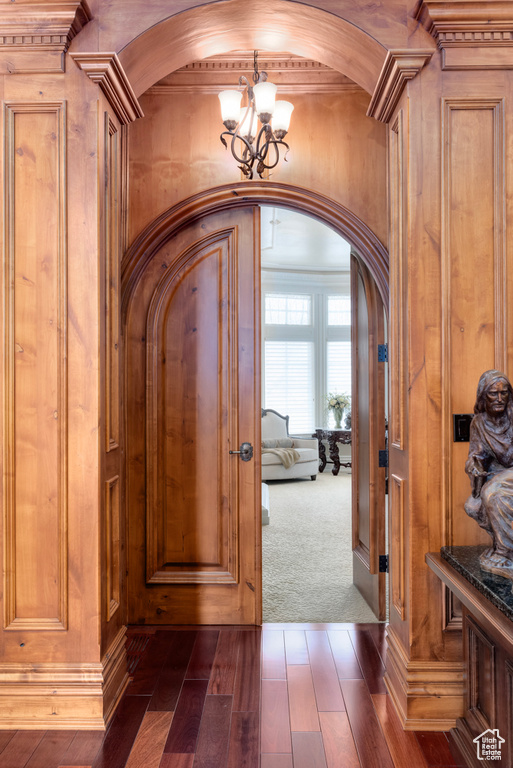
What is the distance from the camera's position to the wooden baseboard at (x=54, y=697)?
7.02 feet

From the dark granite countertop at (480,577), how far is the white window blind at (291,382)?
697 centimetres

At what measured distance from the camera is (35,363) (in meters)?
2.25

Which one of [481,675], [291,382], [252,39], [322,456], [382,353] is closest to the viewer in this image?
[481,675]

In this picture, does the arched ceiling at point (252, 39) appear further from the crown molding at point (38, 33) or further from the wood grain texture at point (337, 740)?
the wood grain texture at point (337, 740)

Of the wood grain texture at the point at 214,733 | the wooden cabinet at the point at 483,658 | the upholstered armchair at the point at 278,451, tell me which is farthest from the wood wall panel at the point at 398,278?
the upholstered armchair at the point at 278,451

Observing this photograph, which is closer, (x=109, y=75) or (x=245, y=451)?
(x=109, y=75)

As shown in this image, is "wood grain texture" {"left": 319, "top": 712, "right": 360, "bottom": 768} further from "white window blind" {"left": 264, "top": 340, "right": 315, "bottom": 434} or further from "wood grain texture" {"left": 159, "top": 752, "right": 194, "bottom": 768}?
"white window blind" {"left": 264, "top": 340, "right": 315, "bottom": 434}

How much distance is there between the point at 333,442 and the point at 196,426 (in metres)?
5.43

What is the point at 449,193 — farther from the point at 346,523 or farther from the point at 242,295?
the point at 346,523

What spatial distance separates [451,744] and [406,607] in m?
0.48

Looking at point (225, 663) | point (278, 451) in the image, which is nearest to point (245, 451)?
point (225, 663)

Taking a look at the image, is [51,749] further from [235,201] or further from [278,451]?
[278,451]

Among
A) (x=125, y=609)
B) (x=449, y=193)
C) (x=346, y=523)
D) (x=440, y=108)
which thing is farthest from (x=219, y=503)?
(x=346, y=523)

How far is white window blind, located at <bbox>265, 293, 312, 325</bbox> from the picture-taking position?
9203 millimetres
